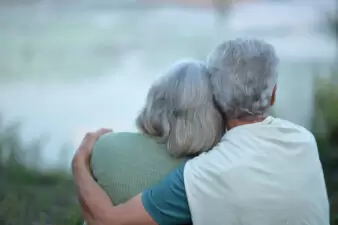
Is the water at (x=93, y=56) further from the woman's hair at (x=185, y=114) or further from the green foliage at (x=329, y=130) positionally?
the woman's hair at (x=185, y=114)

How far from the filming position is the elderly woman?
1.52 m

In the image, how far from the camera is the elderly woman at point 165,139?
1.52 meters

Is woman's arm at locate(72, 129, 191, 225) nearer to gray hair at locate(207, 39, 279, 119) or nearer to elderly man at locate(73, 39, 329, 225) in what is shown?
elderly man at locate(73, 39, 329, 225)

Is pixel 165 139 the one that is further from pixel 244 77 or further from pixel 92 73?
pixel 92 73

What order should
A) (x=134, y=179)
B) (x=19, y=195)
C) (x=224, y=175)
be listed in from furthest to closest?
(x=19, y=195) → (x=134, y=179) → (x=224, y=175)

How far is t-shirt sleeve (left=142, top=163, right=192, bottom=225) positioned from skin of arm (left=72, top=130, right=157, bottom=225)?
0.02m

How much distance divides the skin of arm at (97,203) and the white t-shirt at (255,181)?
5.3 inches

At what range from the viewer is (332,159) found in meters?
2.26

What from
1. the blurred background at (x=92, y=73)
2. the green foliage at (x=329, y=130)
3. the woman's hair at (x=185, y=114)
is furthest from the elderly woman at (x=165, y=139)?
the green foliage at (x=329, y=130)

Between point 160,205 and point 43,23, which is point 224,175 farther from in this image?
point 43,23

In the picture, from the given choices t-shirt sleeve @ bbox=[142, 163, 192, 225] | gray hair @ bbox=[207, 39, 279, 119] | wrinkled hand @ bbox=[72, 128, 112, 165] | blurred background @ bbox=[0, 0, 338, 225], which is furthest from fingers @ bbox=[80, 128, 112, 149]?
blurred background @ bbox=[0, 0, 338, 225]

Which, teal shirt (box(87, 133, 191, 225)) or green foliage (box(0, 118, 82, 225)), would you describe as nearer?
teal shirt (box(87, 133, 191, 225))

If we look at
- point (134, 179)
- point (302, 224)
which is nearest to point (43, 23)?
point (134, 179)

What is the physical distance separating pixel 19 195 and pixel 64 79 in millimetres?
458
